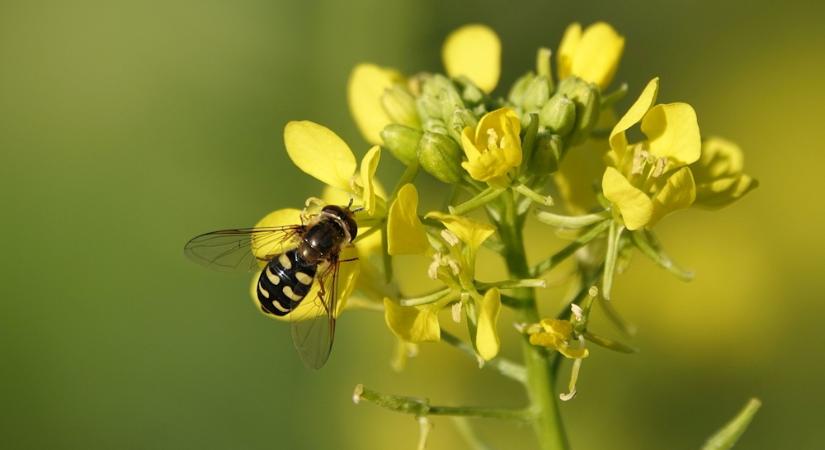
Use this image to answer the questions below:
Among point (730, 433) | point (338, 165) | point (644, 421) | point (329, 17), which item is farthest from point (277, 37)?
point (730, 433)

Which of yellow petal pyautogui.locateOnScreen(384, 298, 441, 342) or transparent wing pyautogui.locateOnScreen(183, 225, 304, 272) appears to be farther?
transparent wing pyautogui.locateOnScreen(183, 225, 304, 272)

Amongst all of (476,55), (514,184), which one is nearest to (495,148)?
(514,184)

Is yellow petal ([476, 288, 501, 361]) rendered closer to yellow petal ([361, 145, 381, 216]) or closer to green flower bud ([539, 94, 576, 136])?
yellow petal ([361, 145, 381, 216])

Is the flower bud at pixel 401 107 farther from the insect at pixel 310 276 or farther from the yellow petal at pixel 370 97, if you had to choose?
the insect at pixel 310 276

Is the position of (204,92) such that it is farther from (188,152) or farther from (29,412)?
(29,412)

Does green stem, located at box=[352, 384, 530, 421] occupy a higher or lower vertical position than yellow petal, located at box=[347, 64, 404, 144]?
lower

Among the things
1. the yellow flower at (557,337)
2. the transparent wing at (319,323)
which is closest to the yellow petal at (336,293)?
the transparent wing at (319,323)

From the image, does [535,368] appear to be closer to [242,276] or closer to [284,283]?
[284,283]

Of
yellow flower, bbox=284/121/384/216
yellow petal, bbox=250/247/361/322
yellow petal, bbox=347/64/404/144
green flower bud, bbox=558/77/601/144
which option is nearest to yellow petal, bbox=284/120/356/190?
yellow flower, bbox=284/121/384/216
